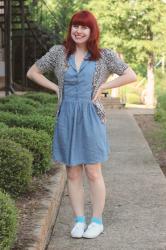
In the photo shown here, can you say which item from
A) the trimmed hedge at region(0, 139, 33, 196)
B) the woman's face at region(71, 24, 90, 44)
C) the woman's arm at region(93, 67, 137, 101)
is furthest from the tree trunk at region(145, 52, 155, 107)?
the woman's face at region(71, 24, 90, 44)

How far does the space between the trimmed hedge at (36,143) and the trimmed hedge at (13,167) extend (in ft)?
2.39

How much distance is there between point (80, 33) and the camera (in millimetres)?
4605

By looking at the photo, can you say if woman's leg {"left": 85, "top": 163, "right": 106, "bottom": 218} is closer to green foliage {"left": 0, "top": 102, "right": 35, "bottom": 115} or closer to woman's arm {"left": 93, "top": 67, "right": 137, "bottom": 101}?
woman's arm {"left": 93, "top": 67, "right": 137, "bottom": 101}

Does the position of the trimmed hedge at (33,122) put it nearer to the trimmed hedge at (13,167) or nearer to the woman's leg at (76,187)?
the trimmed hedge at (13,167)

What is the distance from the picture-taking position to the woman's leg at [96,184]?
15.9 feet

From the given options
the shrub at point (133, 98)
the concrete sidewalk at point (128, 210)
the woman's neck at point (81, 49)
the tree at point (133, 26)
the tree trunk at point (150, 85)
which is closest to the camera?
the woman's neck at point (81, 49)

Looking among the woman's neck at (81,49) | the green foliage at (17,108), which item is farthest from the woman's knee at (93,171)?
the green foliage at (17,108)

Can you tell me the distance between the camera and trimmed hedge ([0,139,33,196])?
500cm

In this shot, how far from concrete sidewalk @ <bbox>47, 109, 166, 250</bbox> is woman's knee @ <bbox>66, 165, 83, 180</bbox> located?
47 centimetres

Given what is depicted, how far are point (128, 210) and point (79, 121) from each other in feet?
4.64

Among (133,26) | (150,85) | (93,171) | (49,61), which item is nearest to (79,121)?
(93,171)

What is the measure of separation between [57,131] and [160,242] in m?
1.14

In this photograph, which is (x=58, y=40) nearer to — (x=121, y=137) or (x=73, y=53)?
(x=121, y=137)

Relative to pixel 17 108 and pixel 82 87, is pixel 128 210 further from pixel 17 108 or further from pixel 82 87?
pixel 17 108
